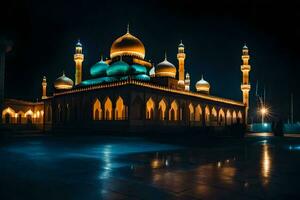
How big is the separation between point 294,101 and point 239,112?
49.1ft

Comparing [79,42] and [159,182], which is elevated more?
[79,42]

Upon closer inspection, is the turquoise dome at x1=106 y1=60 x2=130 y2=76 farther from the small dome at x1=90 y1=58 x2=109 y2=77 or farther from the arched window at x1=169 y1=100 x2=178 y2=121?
the arched window at x1=169 y1=100 x2=178 y2=121

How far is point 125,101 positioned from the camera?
2562 centimetres

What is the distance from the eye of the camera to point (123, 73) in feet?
103

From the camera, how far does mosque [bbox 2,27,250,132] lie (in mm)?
26609

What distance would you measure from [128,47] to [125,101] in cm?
1130

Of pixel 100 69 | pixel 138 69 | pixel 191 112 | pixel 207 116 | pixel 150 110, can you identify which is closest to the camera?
pixel 150 110

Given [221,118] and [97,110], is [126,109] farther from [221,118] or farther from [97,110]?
[221,118]

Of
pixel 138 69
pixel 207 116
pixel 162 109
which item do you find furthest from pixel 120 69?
pixel 207 116

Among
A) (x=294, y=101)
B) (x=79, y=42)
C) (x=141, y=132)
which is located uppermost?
(x=79, y=42)

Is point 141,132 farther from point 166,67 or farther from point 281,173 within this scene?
point 281,173

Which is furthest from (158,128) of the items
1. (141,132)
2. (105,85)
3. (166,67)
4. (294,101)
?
(294,101)

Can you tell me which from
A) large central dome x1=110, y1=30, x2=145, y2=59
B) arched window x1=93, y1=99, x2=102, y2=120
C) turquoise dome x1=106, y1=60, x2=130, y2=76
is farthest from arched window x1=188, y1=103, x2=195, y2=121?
arched window x1=93, y1=99, x2=102, y2=120

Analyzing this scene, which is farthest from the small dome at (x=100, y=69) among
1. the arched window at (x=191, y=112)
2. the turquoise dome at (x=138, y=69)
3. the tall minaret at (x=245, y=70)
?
the tall minaret at (x=245, y=70)
